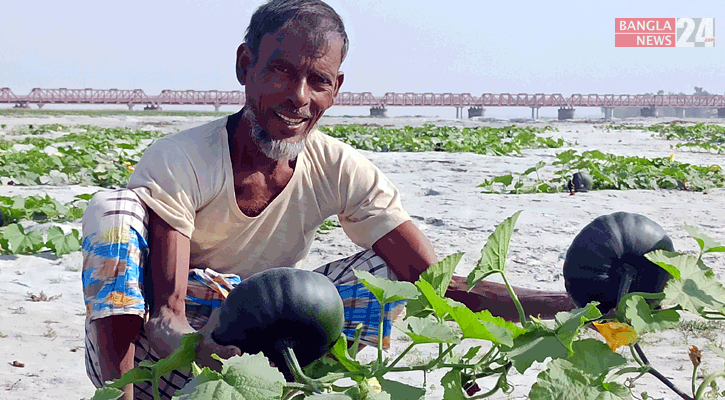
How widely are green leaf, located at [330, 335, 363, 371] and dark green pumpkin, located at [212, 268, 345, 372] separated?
0.05ft

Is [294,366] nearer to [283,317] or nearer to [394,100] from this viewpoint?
[283,317]

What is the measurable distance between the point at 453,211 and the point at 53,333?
3.54 metres

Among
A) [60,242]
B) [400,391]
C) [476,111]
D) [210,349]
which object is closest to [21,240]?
[60,242]

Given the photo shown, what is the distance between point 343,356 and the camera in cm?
134

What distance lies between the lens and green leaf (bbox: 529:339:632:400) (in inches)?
41.9

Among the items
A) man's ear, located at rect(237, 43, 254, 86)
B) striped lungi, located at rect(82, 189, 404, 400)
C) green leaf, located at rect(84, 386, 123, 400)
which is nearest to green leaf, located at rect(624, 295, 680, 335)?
green leaf, located at rect(84, 386, 123, 400)

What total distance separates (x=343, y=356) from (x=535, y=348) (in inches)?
15.4

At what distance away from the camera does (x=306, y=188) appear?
248 centimetres

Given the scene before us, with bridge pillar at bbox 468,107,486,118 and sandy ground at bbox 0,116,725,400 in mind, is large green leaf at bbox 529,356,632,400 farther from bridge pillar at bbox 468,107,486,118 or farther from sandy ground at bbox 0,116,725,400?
bridge pillar at bbox 468,107,486,118

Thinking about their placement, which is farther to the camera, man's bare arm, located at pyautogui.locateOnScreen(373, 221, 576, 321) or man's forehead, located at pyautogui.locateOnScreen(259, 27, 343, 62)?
man's forehead, located at pyautogui.locateOnScreen(259, 27, 343, 62)

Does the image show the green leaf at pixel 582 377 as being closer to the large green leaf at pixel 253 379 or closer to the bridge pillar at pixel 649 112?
the large green leaf at pixel 253 379

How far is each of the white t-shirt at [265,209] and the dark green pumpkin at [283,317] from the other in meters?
0.86

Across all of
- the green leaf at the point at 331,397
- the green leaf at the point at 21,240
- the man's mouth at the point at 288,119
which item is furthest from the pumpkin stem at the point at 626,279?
the green leaf at the point at 21,240

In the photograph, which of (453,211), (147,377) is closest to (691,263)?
(147,377)
